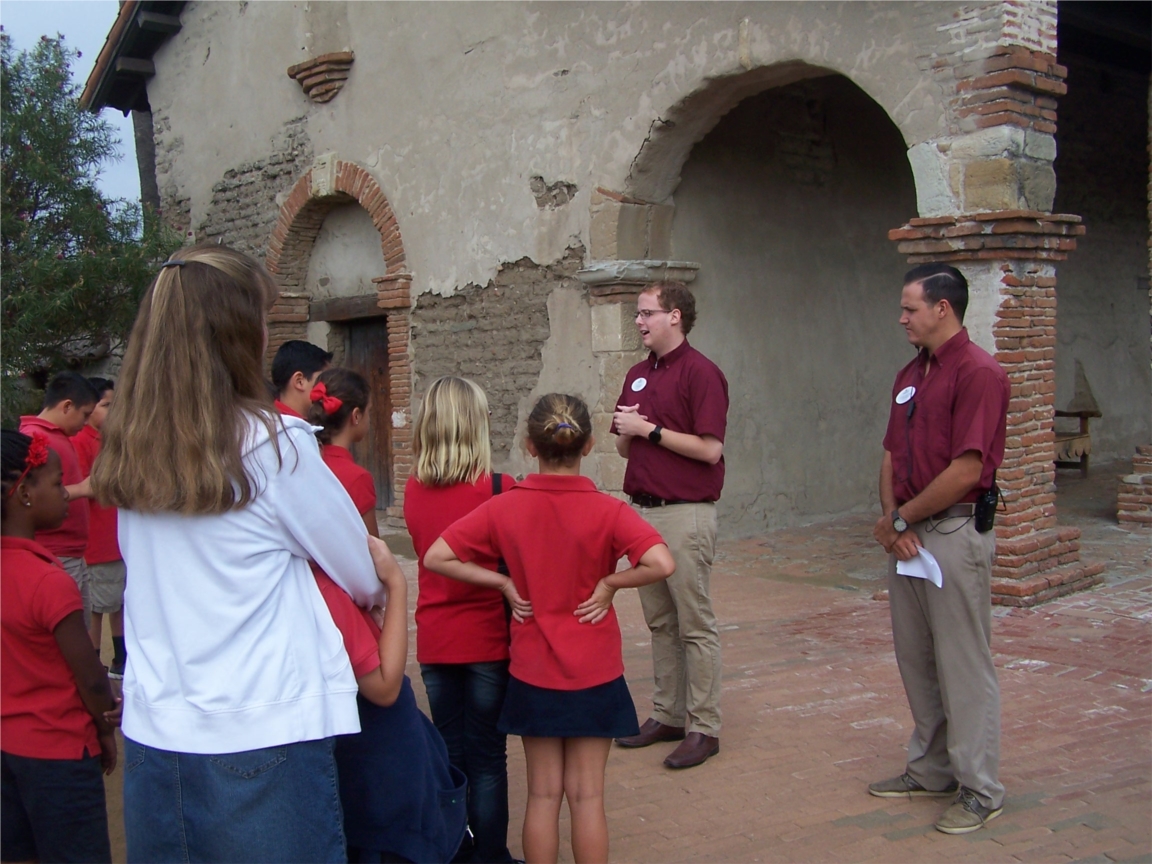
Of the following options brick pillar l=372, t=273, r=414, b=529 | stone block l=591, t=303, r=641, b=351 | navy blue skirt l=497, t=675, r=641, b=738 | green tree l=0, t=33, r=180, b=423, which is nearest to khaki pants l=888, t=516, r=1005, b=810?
navy blue skirt l=497, t=675, r=641, b=738

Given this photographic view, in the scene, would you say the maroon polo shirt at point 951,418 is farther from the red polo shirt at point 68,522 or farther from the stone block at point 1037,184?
the red polo shirt at point 68,522

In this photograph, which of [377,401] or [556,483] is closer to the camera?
[556,483]

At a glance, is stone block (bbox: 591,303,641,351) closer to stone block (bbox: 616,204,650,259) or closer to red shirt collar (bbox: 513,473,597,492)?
stone block (bbox: 616,204,650,259)

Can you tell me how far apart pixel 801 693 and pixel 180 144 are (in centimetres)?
1150

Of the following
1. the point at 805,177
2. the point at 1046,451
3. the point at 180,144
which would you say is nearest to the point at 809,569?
the point at 1046,451

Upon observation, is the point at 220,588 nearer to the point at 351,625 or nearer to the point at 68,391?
the point at 351,625

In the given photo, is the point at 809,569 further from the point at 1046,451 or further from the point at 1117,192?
the point at 1117,192

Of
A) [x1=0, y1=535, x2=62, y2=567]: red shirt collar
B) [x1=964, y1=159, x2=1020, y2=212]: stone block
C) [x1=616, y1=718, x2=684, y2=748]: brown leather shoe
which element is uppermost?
[x1=964, y1=159, x2=1020, y2=212]: stone block

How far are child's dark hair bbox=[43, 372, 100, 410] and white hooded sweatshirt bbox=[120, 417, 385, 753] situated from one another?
3.58 meters

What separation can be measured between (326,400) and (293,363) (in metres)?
0.57

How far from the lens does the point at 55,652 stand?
2512 millimetres

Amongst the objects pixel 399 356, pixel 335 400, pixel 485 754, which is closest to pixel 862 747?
pixel 485 754

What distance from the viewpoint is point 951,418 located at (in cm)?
341

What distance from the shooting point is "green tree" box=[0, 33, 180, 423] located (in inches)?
454
